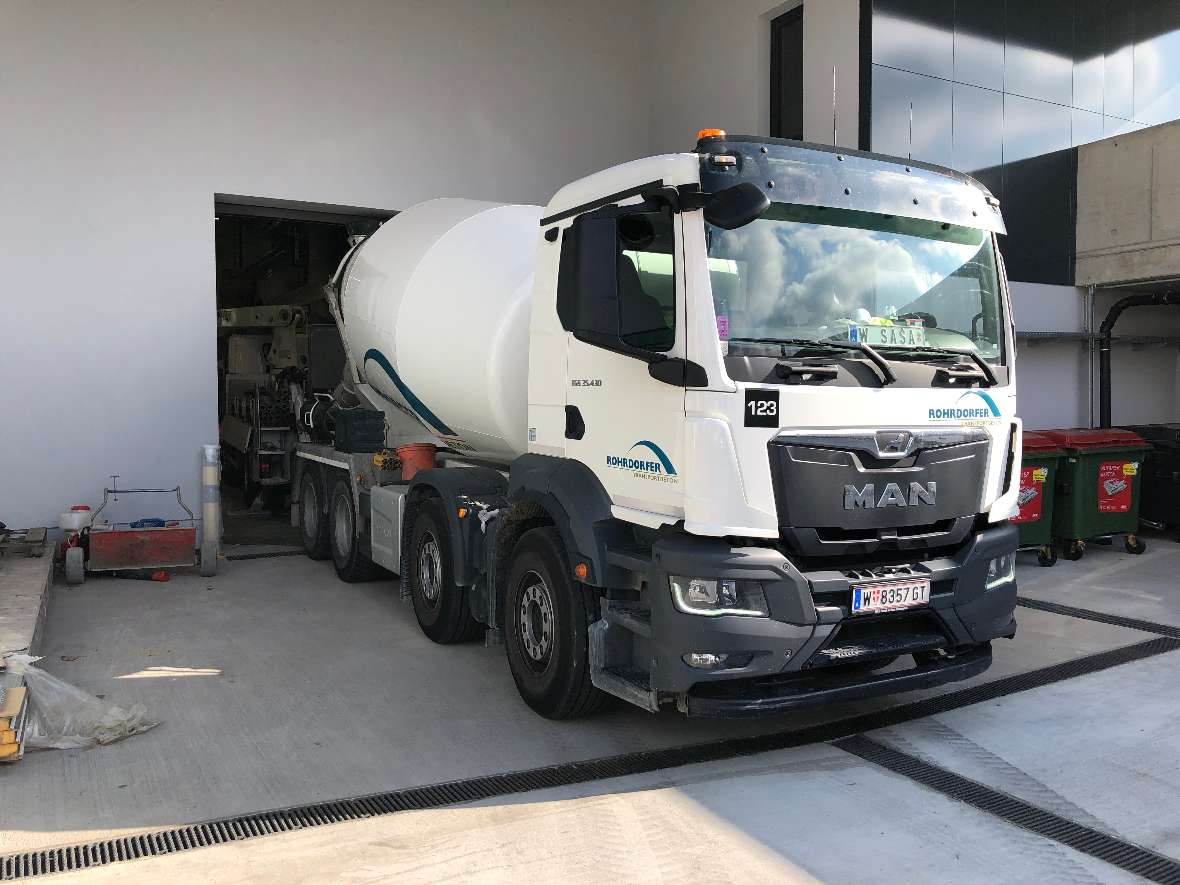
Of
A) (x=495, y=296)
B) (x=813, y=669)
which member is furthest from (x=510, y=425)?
(x=813, y=669)

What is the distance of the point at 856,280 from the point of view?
430 centimetres

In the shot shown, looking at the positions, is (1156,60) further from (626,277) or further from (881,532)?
(626,277)

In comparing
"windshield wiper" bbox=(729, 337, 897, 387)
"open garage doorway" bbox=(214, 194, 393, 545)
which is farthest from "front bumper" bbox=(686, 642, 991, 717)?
"open garage doorway" bbox=(214, 194, 393, 545)

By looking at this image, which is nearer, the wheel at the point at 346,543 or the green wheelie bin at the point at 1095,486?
the wheel at the point at 346,543

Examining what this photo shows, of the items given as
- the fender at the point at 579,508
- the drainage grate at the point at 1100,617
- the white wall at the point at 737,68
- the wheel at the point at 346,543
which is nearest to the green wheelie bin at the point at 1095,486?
the drainage grate at the point at 1100,617

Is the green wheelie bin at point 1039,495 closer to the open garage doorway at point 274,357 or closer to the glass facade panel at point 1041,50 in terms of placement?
the glass facade panel at point 1041,50

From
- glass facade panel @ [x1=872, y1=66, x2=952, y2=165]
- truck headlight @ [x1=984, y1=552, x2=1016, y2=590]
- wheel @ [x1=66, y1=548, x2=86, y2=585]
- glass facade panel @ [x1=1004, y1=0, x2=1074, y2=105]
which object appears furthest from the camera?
glass facade panel @ [x1=1004, y1=0, x2=1074, y2=105]

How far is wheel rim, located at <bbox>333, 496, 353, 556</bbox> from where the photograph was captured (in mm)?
8328

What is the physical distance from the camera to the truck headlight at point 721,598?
3.92 metres

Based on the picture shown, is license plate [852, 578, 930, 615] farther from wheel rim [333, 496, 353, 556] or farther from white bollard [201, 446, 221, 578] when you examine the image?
white bollard [201, 446, 221, 578]

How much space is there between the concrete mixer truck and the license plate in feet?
0.03

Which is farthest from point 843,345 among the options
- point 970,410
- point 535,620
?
point 535,620

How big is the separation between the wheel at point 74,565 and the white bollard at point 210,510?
0.97 metres

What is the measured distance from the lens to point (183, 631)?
6793 millimetres
